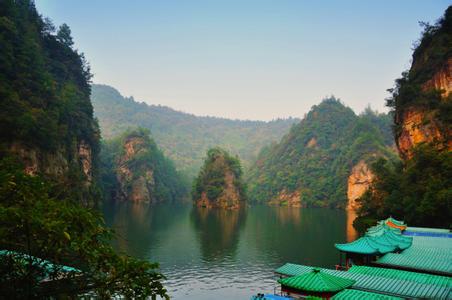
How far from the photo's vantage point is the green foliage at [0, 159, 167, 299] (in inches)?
318

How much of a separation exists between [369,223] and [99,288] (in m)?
55.8

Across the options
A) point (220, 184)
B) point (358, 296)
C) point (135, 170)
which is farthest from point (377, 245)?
point (135, 170)

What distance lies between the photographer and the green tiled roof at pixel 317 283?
61.5 ft

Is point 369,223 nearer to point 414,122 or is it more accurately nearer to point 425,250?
point 414,122

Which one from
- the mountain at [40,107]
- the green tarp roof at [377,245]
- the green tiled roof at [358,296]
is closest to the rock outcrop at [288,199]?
the mountain at [40,107]

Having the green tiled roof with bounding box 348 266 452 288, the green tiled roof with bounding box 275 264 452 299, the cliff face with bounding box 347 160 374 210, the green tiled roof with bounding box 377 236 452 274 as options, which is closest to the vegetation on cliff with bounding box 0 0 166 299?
the green tiled roof with bounding box 275 264 452 299

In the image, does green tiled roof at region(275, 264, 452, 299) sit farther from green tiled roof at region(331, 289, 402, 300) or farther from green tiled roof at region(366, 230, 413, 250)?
green tiled roof at region(366, 230, 413, 250)

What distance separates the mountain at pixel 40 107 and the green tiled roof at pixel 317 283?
70.4 feet

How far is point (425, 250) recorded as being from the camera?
99.8 feet

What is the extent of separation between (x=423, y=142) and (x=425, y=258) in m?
36.3

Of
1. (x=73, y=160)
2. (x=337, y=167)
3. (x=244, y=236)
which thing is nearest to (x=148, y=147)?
(x=337, y=167)

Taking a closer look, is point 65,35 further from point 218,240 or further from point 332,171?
point 332,171

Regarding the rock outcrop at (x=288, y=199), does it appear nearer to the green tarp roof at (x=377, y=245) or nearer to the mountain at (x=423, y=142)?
the mountain at (x=423, y=142)

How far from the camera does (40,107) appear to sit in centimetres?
5547
